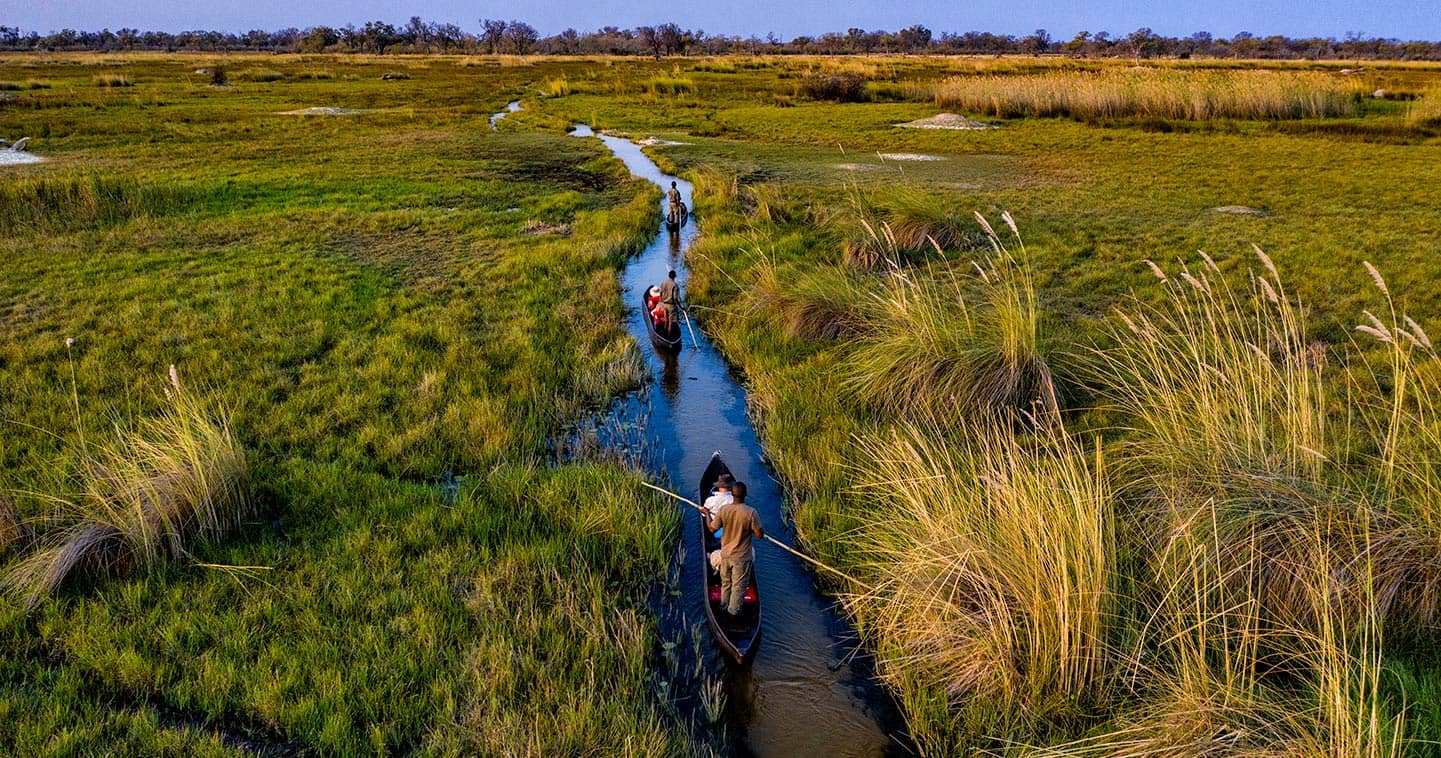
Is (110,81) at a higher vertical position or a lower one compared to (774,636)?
higher

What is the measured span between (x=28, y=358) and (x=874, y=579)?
11552 mm

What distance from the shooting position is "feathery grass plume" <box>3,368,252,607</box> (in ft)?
19.3

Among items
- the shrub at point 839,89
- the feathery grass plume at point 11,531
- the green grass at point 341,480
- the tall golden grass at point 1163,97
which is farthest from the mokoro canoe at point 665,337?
the shrub at point 839,89

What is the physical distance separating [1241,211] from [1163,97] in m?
21.2

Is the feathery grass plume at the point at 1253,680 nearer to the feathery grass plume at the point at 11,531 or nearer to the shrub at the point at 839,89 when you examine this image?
the feathery grass plume at the point at 11,531

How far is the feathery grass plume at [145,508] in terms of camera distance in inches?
231

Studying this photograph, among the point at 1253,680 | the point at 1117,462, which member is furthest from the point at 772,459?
the point at 1253,680

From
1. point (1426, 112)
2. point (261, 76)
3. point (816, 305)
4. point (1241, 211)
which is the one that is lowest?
point (816, 305)

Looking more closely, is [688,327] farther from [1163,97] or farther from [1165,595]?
[1163,97]

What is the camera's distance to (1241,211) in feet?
60.0

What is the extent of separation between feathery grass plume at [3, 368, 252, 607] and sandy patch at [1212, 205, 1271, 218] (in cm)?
2083

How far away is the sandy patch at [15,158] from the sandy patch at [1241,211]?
36635mm

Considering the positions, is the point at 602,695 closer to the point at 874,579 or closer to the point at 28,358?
the point at 874,579

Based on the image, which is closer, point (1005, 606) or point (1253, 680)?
point (1253, 680)
